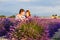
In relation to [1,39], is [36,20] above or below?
above

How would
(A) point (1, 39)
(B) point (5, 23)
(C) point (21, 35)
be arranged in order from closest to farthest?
(C) point (21, 35)
(A) point (1, 39)
(B) point (5, 23)

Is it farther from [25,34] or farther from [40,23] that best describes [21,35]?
[40,23]

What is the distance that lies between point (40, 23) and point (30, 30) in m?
0.56

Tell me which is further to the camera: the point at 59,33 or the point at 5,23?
the point at 5,23

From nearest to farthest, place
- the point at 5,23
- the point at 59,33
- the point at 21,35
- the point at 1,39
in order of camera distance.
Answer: the point at 21,35
the point at 1,39
the point at 59,33
the point at 5,23

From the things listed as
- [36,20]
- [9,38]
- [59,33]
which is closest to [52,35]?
[59,33]

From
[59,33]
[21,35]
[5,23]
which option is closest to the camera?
[21,35]

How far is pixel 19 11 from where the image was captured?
13.8 m

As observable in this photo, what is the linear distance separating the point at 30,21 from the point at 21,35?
706 mm

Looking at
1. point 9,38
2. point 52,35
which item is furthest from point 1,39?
point 52,35

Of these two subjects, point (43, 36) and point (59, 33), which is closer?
point (43, 36)

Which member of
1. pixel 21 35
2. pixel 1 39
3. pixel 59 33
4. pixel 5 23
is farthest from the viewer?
pixel 5 23

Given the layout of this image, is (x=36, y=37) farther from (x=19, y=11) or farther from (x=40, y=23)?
(x=19, y=11)

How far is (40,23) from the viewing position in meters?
10.9
